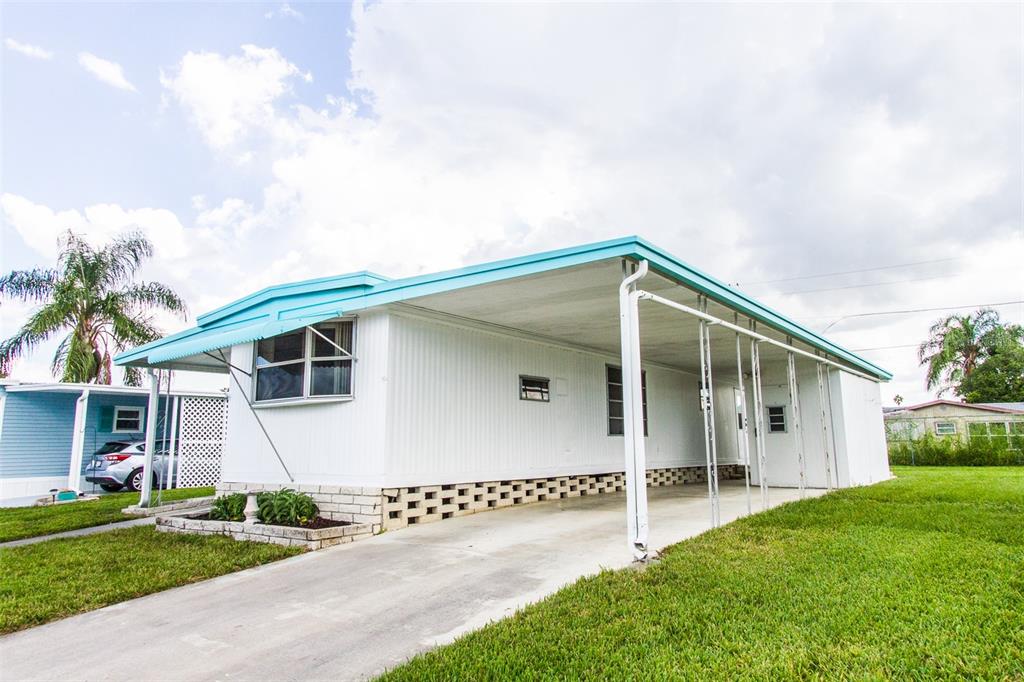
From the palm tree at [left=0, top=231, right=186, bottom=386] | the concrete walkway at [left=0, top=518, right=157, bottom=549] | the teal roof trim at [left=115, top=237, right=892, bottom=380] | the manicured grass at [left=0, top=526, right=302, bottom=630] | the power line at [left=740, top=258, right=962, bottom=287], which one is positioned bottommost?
the concrete walkway at [left=0, top=518, right=157, bottom=549]

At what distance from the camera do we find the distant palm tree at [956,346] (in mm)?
28391

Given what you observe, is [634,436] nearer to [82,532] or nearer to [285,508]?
[285,508]

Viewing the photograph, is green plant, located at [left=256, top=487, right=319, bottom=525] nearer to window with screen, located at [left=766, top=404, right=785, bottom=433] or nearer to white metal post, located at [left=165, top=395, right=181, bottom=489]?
white metal post, located at [left=165, top=395, right=181, bottom=489]

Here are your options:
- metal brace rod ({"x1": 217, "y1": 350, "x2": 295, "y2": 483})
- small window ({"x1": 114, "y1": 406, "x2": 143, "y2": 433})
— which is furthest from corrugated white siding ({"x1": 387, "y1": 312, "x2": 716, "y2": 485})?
small window ({"x1": 114, "y1": 406, "x2": 143, "y2": 433})

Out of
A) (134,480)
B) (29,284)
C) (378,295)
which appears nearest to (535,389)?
(378,295)

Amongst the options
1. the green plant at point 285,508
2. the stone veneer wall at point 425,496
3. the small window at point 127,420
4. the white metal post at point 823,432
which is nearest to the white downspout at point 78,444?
the small window at point 127,420

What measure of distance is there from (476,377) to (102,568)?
4.44m

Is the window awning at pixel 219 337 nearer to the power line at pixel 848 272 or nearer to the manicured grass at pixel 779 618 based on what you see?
the manicured grass at pixel 779 618

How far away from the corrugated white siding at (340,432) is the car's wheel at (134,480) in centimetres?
747

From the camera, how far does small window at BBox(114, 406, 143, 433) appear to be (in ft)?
49.7

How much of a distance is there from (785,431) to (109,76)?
14.2 m

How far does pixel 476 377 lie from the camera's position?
313 inches

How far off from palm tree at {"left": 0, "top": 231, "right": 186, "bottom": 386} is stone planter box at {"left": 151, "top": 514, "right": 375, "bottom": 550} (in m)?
12.6

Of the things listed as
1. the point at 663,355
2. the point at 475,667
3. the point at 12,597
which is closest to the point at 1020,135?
the point at 663,355
